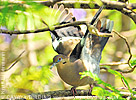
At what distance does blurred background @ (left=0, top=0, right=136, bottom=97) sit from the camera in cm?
89

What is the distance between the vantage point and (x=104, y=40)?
269 centimetres

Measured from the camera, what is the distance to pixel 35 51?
13.5 ft

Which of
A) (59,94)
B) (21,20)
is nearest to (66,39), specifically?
(59,94)

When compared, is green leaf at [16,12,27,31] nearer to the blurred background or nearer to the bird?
the blurred background

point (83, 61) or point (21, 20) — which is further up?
point (21, 20)

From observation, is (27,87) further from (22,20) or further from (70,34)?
(22,20)

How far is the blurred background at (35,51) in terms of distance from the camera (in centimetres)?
89

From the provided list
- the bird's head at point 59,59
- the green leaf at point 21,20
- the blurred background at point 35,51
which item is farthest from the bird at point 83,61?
the green leaf at point 21,20

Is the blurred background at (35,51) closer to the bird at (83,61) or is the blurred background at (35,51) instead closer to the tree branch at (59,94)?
the tree branch at (59,94)

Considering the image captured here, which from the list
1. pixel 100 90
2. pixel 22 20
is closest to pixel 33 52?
pixel 100 90

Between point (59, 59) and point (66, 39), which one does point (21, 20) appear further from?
point (66, 39)

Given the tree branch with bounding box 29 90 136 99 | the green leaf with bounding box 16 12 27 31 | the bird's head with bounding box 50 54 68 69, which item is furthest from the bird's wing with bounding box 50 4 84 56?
the green leaf with bounding box 16 12 27 31

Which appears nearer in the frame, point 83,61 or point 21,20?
point 21,20

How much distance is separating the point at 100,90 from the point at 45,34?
2.70m
